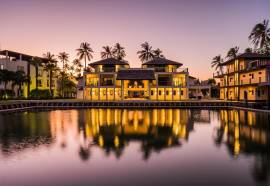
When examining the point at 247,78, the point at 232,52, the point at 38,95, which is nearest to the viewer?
the point at 247,78

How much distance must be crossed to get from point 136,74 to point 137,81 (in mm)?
2920

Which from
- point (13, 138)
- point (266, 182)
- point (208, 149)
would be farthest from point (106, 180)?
point (13, 138)

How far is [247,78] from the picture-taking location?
53.3 m

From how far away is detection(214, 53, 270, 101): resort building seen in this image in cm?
4738

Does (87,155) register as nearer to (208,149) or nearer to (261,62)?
(208,149)

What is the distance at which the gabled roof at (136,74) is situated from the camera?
58.6 m

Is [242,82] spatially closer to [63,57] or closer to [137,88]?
[137,88]

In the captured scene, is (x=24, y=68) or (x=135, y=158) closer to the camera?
(x=135, y=158)

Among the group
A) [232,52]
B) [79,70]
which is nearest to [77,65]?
[79,70]

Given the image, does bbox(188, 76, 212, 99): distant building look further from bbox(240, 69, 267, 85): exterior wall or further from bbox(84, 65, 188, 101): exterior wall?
bbox(240, 69, 267, 85): exterior wall

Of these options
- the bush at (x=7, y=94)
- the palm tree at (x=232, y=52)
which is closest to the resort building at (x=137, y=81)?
the bush at (x=7, y=94)

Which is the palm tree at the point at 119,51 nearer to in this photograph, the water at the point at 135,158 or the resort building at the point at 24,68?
the resort building at the point at 24,68

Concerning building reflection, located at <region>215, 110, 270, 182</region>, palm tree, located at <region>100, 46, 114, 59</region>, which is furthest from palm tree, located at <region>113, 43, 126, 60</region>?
building reflection, located at <region>215, 110, 270, 182</region>

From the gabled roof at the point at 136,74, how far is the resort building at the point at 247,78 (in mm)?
19241
